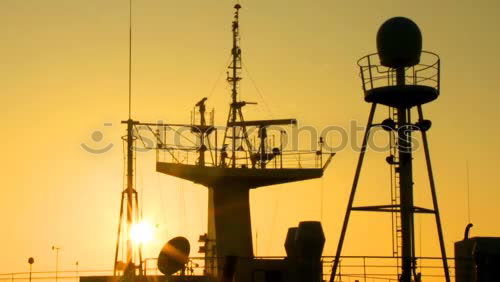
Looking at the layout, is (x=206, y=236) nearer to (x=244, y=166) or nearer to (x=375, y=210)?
(x=244, y=166)

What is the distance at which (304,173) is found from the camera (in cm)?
5753

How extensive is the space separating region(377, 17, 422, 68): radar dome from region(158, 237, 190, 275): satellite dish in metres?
12.0

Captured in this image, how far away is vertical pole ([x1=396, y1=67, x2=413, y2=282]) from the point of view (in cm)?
4618

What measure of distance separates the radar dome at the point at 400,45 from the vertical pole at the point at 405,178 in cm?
48

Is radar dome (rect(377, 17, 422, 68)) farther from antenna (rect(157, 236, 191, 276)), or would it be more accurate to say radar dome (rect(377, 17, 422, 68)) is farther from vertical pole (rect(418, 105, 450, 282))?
antenna (rect(157, 236, 191, 276))

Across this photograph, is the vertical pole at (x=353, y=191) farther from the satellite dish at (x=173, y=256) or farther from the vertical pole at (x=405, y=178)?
the satellite dish at (x=173, y=256)

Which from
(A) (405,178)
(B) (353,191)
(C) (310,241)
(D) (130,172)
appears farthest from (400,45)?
(D) (130,172)

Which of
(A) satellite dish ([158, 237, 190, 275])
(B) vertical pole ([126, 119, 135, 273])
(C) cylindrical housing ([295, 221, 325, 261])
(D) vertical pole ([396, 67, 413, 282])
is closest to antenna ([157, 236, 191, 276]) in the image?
(A) satellite dish ([158, 237, 190, 275])

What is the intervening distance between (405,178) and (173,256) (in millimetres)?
10730

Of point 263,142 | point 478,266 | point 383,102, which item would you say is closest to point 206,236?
point 263,142

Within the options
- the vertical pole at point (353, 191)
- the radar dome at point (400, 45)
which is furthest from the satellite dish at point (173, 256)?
the radar dome at point (400, 45)

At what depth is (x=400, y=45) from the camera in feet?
154

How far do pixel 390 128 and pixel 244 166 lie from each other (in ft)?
42.4

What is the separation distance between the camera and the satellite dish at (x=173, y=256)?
47312mm
